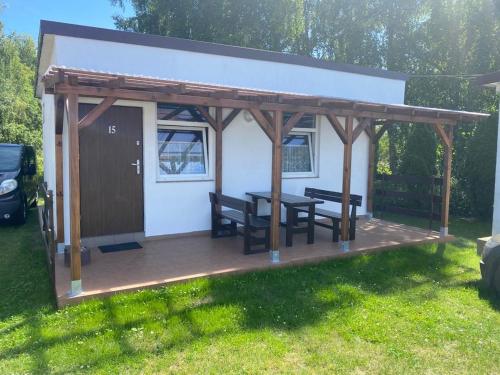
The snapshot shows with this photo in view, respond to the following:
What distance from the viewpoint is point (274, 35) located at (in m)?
16.5

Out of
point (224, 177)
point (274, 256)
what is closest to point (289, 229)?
point (274, 256)

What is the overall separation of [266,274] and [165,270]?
Result: 1274 millimetres

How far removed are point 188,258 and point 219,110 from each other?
8.78ft

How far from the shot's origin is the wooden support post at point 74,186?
4.16 metres

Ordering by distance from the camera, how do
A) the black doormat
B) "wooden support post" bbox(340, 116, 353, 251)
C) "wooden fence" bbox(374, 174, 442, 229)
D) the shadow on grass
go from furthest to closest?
1. "wooden fence" bbox(374, 174, 442, 229)
2. "wooden support post" bbox(340, 116, 353, 251)
3. the black doormat
4. the shadow on grass

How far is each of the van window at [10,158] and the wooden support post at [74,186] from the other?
16.1ft

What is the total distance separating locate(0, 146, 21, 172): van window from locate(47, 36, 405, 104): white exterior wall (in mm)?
2907

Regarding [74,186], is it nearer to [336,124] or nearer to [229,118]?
[229,118]

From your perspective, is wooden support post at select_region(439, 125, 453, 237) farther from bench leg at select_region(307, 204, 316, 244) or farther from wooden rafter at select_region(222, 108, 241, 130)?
wooden rafter at select_region(222, 108, 241, 130)

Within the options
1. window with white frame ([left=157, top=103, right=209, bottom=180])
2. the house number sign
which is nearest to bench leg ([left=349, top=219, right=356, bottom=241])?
window with white frame ([left=157, top=103, right=209, bottom=180])

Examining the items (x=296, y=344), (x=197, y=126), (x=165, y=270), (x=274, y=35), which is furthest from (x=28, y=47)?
(x=296, y=344)

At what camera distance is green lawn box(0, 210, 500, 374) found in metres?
3.29

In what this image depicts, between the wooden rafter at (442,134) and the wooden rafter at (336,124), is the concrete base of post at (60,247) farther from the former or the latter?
the wooden rafter at (442,134)

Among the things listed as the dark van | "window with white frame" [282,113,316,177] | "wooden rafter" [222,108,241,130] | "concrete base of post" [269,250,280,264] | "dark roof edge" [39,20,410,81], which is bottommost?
"concrete base of post" [269,250,280,264]
